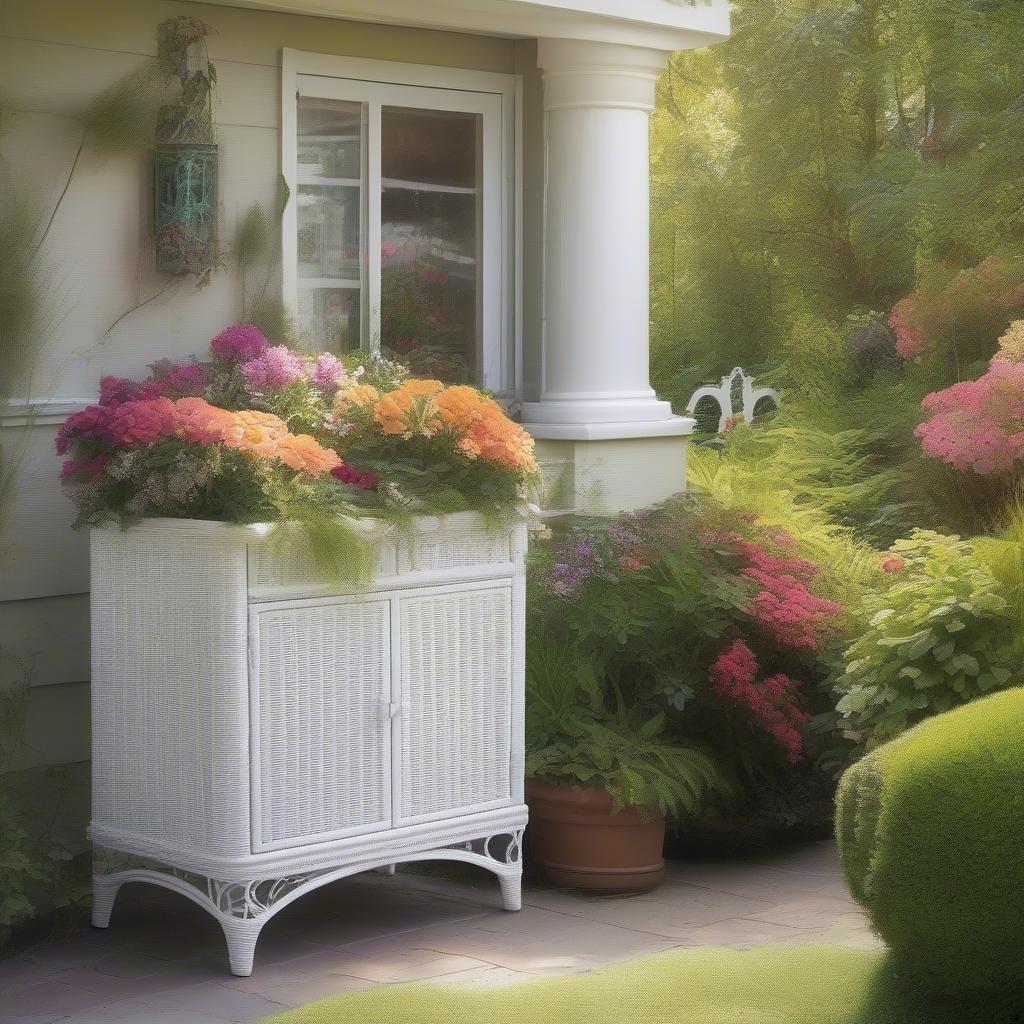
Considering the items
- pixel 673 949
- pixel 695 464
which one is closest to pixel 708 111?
pixel 695 464

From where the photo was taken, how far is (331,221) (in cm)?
604

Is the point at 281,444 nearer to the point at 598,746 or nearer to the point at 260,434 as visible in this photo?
the point at 260,434

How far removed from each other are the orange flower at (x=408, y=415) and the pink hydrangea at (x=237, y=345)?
0.62 meters

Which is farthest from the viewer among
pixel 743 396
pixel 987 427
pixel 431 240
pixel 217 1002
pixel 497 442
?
pixel 743 396

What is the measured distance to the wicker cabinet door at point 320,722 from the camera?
15.1ft

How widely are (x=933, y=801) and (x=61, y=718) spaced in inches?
113

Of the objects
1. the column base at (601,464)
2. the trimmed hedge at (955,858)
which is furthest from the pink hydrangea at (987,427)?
the trimmed hedge at (955,858)

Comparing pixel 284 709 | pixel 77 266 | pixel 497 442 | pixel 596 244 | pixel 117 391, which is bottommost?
pixel 284 709

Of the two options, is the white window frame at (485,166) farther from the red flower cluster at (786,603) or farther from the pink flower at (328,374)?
the red flower cluster at (786,603)

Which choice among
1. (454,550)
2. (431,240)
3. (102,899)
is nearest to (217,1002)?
(102,899)

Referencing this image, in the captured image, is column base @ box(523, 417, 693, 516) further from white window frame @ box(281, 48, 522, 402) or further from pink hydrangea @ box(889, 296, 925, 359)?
pink hydrangea @ box(889, 296, 925, 359)

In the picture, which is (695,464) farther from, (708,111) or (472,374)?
(708,111)

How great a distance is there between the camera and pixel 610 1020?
13.6 feet

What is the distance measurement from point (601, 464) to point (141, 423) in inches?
88.9
